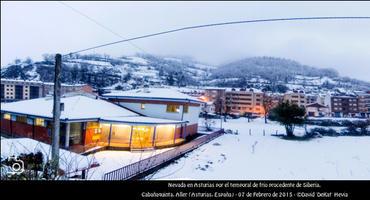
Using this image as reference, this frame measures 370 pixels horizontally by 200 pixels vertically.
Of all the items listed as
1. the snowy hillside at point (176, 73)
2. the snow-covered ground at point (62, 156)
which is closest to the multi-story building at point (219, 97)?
the snowy hillside at point (176, 73)

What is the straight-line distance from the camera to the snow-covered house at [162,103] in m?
16.9

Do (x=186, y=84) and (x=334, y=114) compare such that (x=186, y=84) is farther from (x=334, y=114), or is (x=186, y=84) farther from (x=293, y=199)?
(x=293, y=199)

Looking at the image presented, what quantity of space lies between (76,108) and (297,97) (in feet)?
47.1

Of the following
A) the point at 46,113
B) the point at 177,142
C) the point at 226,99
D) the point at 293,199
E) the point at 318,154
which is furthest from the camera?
the point at 177,142

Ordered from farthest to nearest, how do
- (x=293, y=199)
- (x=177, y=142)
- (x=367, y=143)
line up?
(x=177, y=142), (x=367, y=143), (x=293, y=199)

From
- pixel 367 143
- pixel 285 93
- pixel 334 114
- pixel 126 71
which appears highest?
pixel 126 71

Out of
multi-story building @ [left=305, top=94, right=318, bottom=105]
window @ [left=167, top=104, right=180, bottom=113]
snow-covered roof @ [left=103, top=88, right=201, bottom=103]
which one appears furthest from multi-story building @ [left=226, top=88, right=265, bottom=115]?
window @ [left=167, top=104, right=180, bottom=113]

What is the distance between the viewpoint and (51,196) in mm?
1823

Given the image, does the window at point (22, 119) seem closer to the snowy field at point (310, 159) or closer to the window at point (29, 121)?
the window at point (29, 121)

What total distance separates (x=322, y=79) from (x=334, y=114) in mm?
327

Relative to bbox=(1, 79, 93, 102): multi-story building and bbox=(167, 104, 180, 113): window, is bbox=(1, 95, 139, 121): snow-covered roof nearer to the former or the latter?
bbox=(167, 104, 180, 113): window

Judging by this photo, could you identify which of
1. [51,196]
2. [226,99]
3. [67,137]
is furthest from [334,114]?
[67,137]

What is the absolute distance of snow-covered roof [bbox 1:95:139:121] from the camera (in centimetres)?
1388

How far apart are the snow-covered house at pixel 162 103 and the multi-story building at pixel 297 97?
45.4ft
